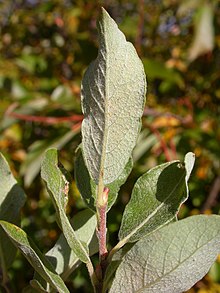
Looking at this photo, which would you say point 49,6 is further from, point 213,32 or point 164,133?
point 164,133

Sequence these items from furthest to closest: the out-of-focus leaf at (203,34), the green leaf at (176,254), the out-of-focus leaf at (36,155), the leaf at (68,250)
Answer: the out-of-focus leaf at (203,34), the out-of-focus leaf at (36,155), the leaf at (68,250), the green leaf at (176,254)

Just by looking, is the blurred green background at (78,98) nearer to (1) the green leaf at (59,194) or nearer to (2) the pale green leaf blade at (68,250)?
(2) the pale green leaf blade at (68,250)

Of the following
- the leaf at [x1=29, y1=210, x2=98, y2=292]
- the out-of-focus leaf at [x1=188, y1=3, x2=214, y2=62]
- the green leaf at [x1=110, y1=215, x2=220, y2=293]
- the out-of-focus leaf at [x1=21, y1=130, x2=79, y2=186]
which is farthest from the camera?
Answer: the out-of-focus leaf at [x1=188, y1=3, x2=214, y2=62]

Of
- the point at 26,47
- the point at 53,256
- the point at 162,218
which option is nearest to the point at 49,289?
the point at 53,256

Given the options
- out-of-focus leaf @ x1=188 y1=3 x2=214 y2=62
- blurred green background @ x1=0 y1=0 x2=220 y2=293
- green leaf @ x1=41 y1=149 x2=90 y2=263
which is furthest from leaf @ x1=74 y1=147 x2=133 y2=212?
out-of-focus leaf @ x1=188 y1=3 x2=214 y2=62

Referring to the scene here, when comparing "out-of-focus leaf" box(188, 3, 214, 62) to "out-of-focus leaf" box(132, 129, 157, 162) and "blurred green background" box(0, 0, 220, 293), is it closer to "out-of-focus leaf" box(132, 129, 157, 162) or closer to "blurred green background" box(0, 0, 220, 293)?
"blurred green background" box(0, 0, 220, 293)

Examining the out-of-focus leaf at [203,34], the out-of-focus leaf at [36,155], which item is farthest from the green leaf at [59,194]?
the out-of-focus leaf at [203,34]
